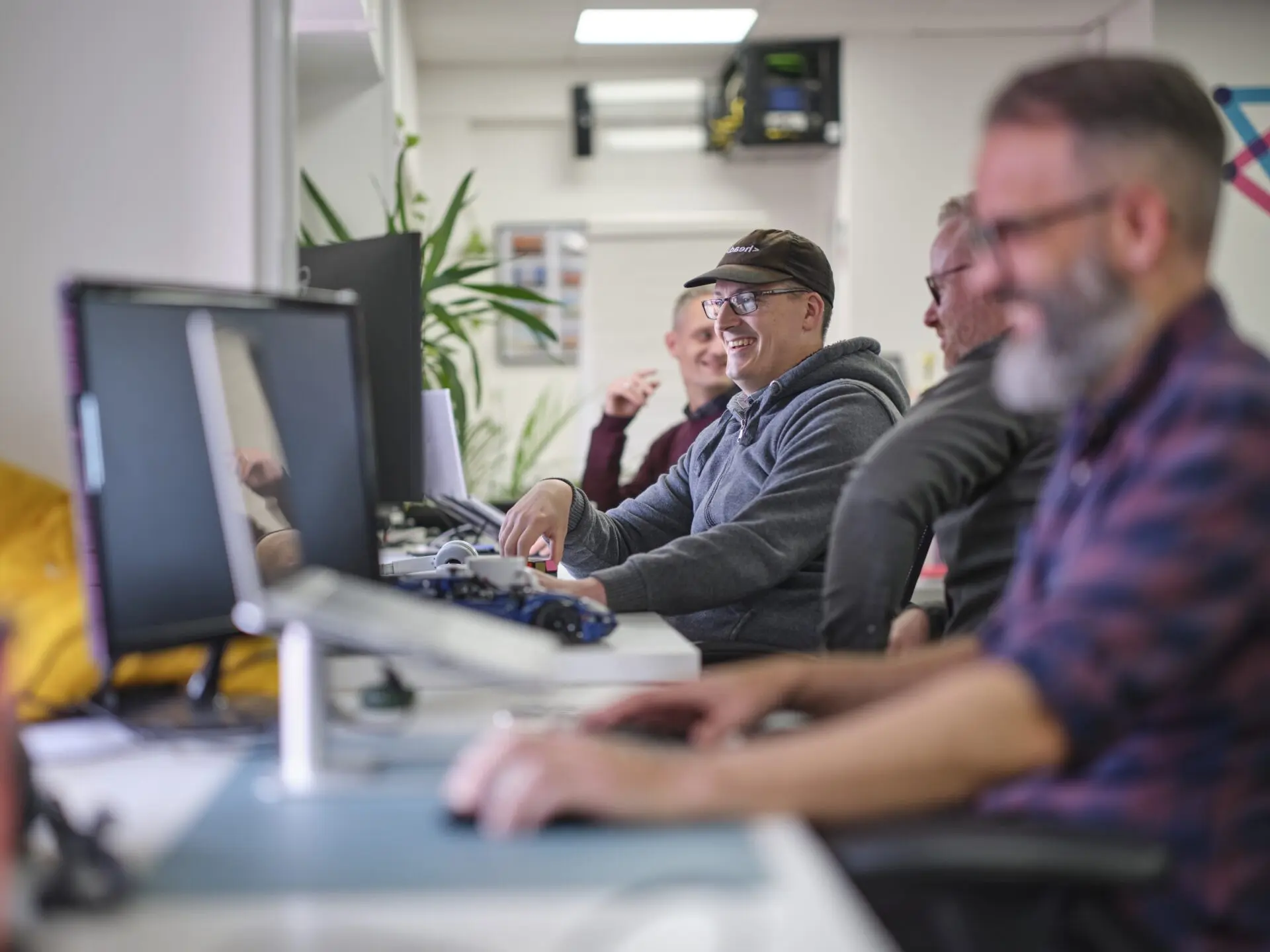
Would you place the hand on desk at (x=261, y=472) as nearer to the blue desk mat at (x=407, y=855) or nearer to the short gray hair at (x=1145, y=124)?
the blue desk mat at (x=407, y=855)

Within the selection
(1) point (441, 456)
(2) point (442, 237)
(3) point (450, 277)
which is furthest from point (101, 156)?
(2) point (442, 237)

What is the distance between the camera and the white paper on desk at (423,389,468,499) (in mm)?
2301

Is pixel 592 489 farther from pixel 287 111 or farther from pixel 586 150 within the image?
pixel 586 150

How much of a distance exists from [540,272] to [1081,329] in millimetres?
6287

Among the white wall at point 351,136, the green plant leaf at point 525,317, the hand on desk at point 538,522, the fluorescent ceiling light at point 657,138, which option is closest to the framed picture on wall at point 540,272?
the fluorescent ceiling light at point 657,138

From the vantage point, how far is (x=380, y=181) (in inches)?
181

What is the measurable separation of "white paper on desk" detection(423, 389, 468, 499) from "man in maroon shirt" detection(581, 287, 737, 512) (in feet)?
5.57

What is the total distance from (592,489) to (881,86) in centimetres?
291

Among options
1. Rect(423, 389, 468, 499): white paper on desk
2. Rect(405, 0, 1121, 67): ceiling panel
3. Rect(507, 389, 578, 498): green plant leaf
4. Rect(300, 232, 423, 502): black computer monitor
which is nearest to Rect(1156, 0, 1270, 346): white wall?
Rect(405, 0, 1121, 67): ceiling panel

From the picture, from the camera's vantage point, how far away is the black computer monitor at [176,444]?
1.28 meters

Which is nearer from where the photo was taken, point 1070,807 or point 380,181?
point 1070,807

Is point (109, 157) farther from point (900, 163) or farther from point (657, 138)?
point (657, 138)

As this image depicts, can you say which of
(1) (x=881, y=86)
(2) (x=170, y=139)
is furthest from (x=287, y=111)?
(1) (x=881, y=86)

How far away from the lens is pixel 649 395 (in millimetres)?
4355
